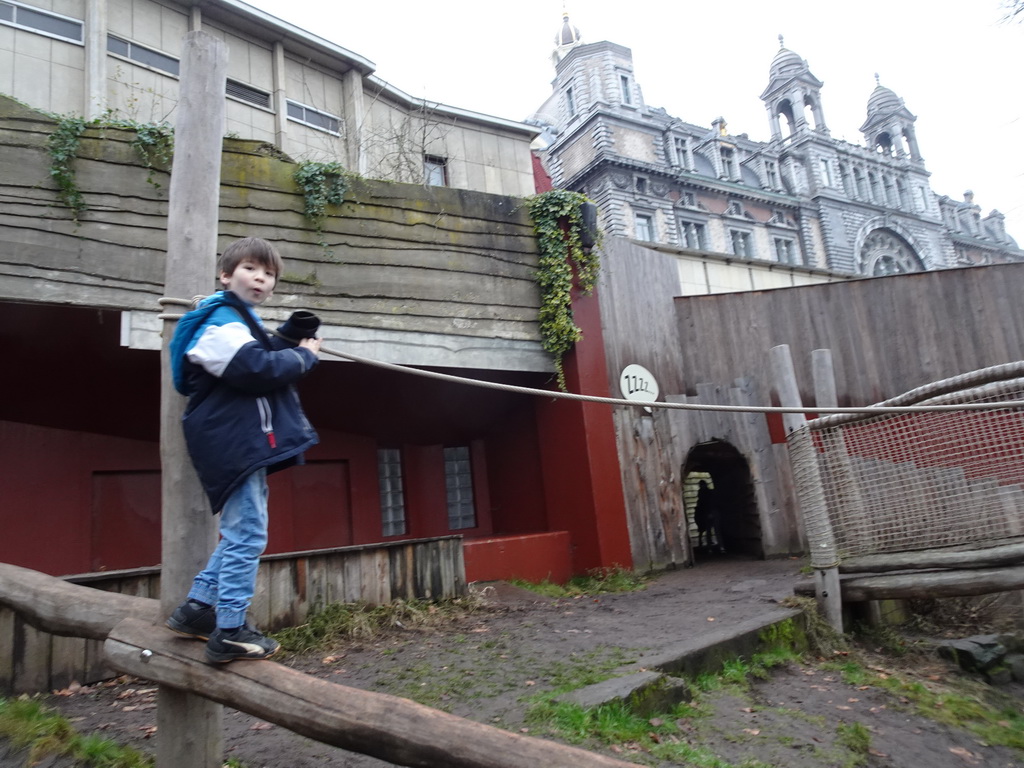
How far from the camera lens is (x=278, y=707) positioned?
8.04ft

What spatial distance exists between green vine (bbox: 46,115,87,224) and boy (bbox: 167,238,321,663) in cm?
470

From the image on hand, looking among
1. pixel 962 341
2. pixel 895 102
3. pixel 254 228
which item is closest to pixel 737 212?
pixel 895 102

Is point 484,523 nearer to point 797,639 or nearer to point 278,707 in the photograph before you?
point 797,639

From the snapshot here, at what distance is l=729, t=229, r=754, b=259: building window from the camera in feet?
134

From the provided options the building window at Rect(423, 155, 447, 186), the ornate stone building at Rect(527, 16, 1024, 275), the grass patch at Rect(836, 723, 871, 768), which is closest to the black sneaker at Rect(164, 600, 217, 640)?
the grass patch at Rect(836, 723, 871, 768)

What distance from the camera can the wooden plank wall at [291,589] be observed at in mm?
4320

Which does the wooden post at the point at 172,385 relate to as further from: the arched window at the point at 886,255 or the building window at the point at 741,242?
the arched window at the point at 886,255

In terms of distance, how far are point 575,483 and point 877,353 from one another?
5.64 m

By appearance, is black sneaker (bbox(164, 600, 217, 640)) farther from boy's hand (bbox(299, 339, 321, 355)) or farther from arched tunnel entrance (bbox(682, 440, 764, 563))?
arched tunnel entrance (bbox(682, 440, 764, 563))

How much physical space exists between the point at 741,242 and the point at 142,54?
3645cm

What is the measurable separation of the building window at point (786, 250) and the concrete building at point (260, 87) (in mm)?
32393

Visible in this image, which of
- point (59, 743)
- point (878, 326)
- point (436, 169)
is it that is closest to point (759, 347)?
point (878, 326)

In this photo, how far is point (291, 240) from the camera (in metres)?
7.41

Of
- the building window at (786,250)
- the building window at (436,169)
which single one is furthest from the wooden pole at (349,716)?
the building window at (786,250)
